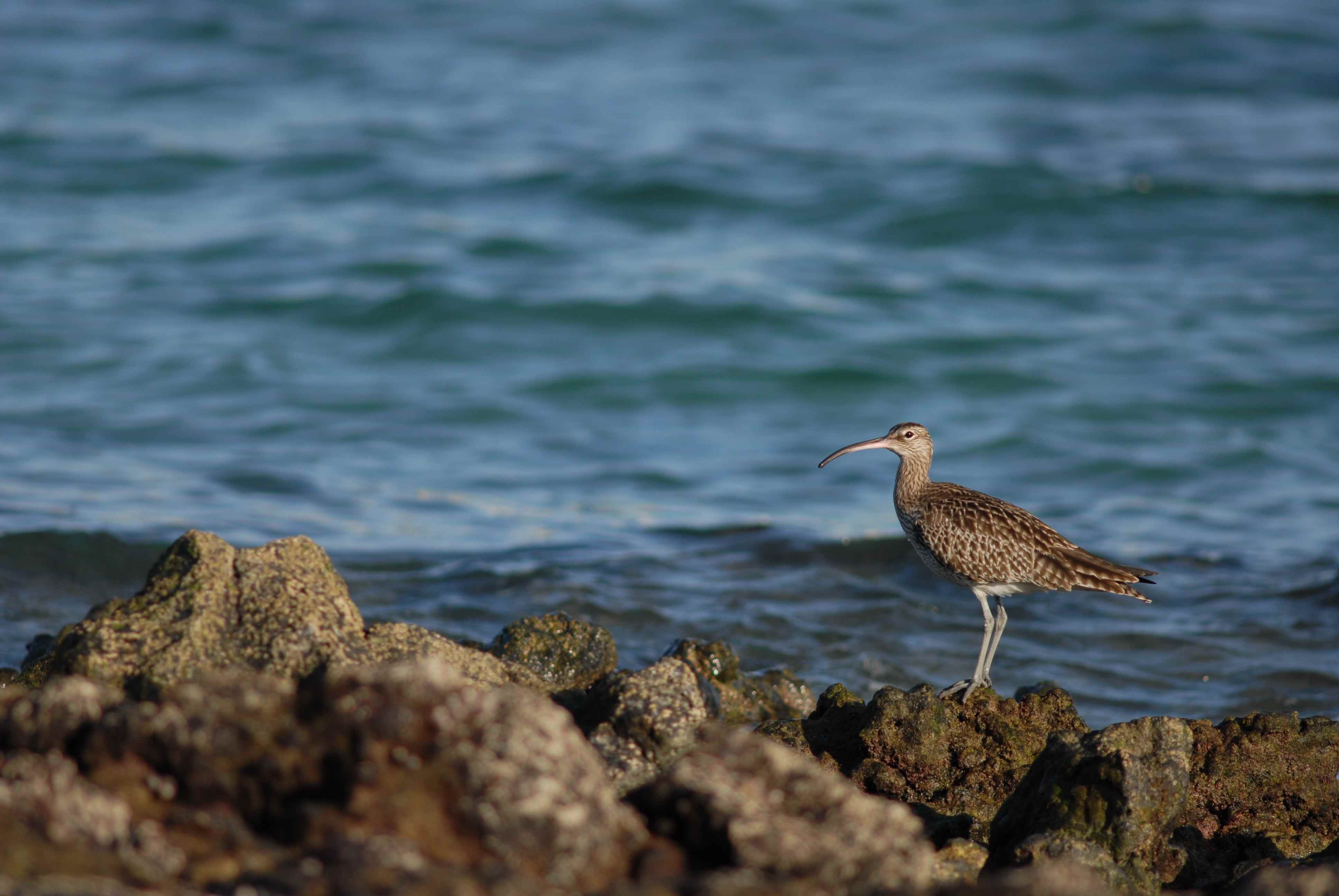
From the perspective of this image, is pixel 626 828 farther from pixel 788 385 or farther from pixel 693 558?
pixel 788 385

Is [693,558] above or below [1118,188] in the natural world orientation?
below

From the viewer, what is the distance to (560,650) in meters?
6.22

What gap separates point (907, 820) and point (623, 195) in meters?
16.7

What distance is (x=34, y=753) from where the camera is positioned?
3387mm

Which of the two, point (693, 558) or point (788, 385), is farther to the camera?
point (788, 385)

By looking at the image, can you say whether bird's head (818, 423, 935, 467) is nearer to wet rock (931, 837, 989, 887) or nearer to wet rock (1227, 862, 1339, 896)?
wet rock (931, 837, 989, 887)

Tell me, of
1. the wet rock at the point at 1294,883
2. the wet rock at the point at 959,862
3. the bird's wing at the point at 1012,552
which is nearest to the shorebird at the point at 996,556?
the bird's wing at the point at 1012,552

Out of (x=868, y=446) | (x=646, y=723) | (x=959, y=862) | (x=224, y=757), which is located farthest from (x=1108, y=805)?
(x=868, y=446)

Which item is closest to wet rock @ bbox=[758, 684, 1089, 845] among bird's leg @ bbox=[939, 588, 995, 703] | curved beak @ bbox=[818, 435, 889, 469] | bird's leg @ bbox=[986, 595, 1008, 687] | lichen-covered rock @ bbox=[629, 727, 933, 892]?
bird's leg @ bbox=[939, 588, 995, 703]

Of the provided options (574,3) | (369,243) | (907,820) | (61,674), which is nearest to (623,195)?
(369,243)

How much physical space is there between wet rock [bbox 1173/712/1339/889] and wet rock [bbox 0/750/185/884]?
3.54 meters

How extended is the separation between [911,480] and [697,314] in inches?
370

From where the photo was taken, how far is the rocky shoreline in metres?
3.01

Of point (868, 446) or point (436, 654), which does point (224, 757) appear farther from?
point (868, 446)
